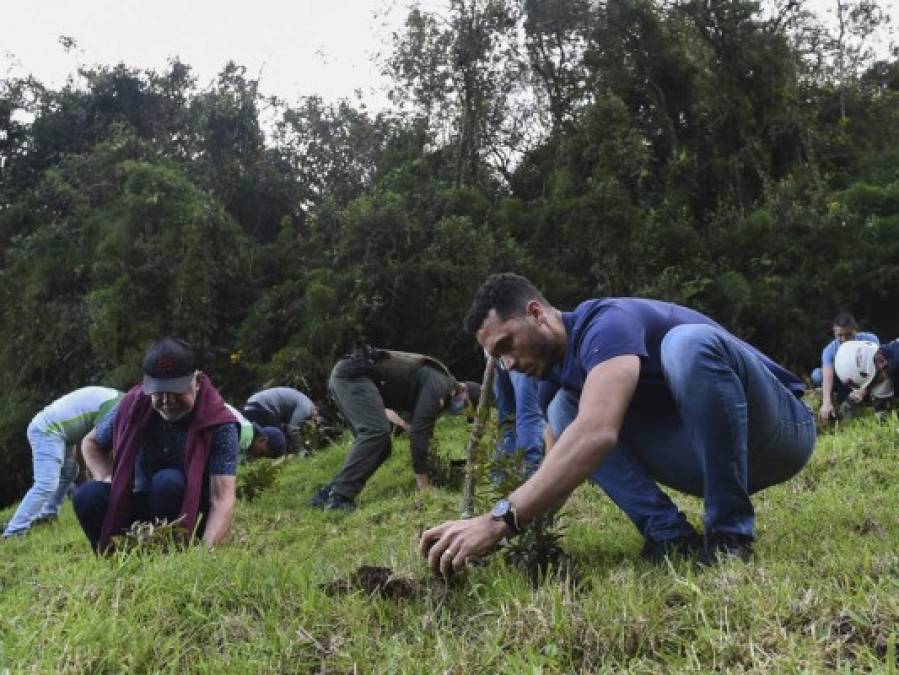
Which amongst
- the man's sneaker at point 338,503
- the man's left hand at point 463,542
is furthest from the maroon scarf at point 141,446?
the man's sneaker at point 338,503

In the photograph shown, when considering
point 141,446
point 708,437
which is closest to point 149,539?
point 141,446

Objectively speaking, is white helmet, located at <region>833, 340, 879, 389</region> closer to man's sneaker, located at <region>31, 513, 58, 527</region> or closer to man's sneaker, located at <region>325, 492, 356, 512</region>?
man's sneaker, located at <region>325, 492, 356, 512</region>

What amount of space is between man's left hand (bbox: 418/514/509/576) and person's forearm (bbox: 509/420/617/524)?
0.09m

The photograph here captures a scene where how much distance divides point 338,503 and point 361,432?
2.06 feet

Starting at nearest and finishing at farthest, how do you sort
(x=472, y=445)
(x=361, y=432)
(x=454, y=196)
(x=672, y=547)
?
(x=672, y=547), (x=472, y=445), (x=361, y=432), (x=454, y=196)

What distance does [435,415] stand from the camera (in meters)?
7.75

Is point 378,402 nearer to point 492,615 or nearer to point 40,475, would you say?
point 40,475

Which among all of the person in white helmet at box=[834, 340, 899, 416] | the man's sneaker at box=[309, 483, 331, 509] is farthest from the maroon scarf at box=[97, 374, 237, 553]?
the person in white helmet at box=[834, 340, 899, 416]

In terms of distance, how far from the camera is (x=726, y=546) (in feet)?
9.34

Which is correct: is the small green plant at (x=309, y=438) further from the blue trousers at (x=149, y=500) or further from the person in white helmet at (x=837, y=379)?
the blue trousers at (x=149, y=500)

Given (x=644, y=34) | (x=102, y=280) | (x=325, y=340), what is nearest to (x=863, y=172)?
(x=644, y=34)

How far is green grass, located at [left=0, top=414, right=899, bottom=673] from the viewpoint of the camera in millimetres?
2051

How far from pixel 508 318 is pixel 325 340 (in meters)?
13.4

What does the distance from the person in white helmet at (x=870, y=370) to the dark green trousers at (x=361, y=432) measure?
4.35 meters
